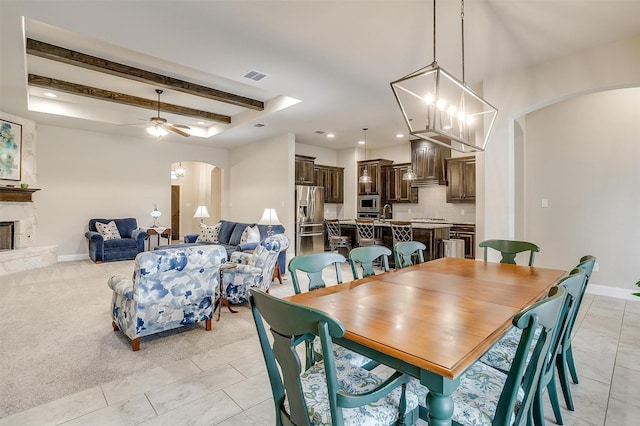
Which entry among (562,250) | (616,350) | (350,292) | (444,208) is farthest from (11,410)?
(444,208)

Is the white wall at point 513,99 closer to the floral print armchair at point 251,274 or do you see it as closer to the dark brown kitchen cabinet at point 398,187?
the floral print armchair at point 251,274

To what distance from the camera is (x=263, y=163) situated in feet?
26.9

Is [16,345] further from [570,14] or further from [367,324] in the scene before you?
[570,14]

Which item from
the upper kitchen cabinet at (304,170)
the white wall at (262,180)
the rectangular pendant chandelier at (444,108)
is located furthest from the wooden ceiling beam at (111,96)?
the rectangular pendant chandelier at (444,108)

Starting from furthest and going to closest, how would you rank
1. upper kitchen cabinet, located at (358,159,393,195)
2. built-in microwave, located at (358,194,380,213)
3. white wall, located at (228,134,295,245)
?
built-in microwave, located at (358,194,380,213)
upper kitchen cabinet, located at (358,159,393,195)
white wall, located at (228,134,295,245)

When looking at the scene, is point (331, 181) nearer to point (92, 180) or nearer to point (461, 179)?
point (461, 179)

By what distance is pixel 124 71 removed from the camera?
4.43m

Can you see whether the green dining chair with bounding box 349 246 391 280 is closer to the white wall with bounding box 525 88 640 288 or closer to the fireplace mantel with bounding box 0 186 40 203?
the white wall with bounding box 525 88 640 288

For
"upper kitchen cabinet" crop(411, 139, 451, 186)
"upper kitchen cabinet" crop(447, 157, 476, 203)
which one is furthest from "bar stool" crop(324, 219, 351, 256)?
"upper kitchen cabinet" crop(447, 157, 476, 203)

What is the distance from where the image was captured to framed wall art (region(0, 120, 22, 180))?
5812 mm

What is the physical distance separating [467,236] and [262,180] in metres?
5.00

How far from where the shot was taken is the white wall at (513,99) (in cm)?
344

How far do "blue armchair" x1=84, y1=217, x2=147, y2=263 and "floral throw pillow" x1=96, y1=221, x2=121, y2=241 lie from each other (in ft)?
0.34

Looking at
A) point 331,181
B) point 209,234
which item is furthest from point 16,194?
point 331,181
